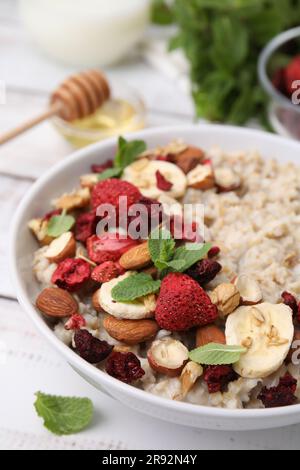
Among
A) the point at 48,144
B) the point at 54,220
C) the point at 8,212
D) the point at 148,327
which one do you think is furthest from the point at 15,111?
the point at 148,327

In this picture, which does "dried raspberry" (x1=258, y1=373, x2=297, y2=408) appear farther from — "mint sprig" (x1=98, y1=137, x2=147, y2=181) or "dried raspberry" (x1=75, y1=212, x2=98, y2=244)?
"mint sprig" (x1=98, y1=137, x2=147, y2=181)

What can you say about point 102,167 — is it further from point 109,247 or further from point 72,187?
point 109,247

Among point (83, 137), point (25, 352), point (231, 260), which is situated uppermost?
point (231, 260)

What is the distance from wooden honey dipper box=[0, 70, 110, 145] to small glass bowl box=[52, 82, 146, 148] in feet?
0.09

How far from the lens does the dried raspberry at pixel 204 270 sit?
129 centimetres

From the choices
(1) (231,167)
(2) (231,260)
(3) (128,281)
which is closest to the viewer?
(3) (128,281)

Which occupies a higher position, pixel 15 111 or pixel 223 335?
pixel 223 335

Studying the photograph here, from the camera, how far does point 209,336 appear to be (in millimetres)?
1227

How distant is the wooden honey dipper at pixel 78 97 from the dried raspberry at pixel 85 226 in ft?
1.92

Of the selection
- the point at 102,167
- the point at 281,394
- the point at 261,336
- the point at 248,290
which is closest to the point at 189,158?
the point at 102,167

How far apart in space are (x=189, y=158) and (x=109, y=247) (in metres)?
0.35

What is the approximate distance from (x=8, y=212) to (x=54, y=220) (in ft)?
1.26
